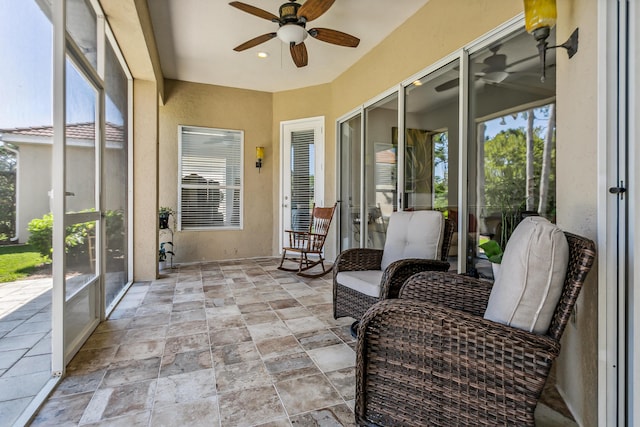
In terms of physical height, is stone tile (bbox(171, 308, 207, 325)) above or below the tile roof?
below

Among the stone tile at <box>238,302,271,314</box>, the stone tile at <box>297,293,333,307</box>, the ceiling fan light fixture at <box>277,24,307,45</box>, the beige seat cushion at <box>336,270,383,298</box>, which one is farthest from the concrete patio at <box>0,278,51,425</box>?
the ceiling fan light fixture at <box>277,24,307,45</box>

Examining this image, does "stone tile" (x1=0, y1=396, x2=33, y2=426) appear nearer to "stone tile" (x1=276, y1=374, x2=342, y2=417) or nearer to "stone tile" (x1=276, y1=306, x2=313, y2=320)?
"stone tile" (x1=276, y1=374, x2=342, y2=417)

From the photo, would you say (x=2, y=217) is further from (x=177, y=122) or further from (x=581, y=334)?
(x=177, y=122)

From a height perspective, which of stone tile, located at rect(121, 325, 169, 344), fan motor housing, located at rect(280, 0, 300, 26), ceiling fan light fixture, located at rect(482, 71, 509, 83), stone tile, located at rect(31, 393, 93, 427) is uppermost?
fan motor housing, located at rect(280, 0, 300, 26)

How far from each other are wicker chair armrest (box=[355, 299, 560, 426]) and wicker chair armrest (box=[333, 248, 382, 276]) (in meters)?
1.18

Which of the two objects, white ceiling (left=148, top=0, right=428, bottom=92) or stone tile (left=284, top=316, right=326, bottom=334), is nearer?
stone tile (left=284, top=316, right=326, bottom=334)

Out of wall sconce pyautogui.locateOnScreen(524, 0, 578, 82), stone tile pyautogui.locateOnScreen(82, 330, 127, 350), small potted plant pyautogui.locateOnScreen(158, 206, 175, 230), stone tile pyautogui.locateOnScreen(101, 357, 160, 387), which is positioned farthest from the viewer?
small potted plant pyautogui.locateOnScreen(158, 206, 175, 230)

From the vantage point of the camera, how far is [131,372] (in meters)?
1.82

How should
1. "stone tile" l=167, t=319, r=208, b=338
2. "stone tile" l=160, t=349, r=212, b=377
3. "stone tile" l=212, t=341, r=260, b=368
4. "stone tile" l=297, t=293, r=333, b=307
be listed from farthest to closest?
1. "stone tile" l=297, t=293, r=333, b=307
2. "stone tile" l=167, t=319, r=208, b=338
3. "stone tile" l=212, t=341, r=260, b=368
4. "stone tile" l=160, t=349, r=212, b=377

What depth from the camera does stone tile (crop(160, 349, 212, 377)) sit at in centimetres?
185

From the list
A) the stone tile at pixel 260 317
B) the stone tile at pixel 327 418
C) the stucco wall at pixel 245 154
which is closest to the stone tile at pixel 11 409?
the stone tile at pixel 327 418

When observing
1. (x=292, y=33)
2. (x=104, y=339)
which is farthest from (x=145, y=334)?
(x=292, y=33)

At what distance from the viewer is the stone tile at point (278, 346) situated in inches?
81.0

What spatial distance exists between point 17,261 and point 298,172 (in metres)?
4.36
